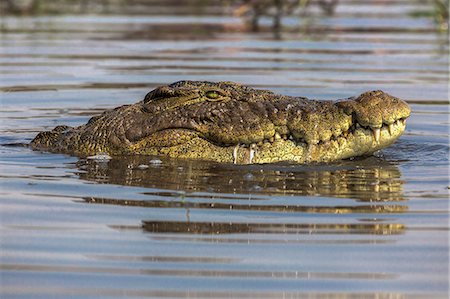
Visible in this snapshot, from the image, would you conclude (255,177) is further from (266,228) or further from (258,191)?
(266,228)

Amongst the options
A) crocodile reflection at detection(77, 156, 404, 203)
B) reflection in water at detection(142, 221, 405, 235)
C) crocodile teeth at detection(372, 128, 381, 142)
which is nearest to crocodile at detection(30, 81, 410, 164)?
crocodile teeth at detection(372, 128, 381, 142)

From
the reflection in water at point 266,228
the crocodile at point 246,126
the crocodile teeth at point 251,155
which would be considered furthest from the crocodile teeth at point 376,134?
the reflection in water at point 266,228

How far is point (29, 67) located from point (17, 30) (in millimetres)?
4532

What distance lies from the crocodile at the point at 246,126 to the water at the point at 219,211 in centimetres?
13

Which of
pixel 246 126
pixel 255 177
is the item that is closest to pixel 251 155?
pixel 246 126

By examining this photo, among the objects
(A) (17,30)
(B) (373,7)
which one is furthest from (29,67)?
(B) (373,7)

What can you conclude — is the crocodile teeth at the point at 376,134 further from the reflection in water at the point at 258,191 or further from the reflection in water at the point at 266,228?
the reflection in water at the point at 266,228

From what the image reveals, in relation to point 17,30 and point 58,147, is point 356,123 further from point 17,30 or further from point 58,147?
point 17,30

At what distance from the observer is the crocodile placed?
8.07 meters

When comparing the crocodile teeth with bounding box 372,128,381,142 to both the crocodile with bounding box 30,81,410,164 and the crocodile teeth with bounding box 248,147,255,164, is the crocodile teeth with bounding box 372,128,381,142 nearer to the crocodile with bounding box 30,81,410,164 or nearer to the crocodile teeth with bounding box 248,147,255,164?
the crocodile with bounding box 30,81,410,164

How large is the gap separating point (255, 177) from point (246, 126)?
0.45 m

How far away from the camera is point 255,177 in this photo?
7934mm

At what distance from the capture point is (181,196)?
23.5 feet

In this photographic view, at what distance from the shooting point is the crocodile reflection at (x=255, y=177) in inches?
293
